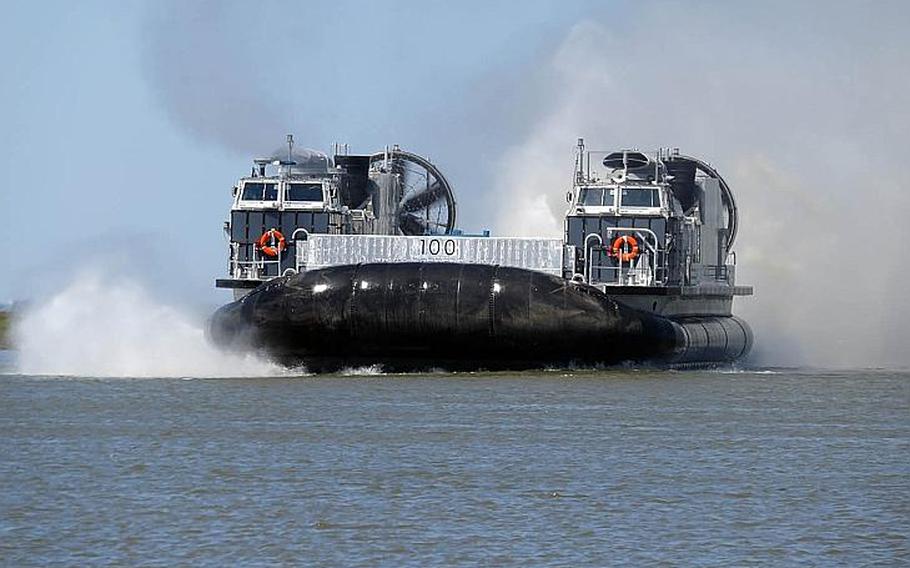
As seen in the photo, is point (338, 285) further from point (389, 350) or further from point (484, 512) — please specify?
point (484, 512)

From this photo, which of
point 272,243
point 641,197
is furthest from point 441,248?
point 641,197

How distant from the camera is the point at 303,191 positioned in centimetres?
3419

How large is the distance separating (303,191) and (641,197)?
18.0ft

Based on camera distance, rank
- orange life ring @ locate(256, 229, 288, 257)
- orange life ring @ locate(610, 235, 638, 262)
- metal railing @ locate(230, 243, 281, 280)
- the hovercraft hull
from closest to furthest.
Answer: the hovercraft hull → orange life ring @ locate(610, 235, 638, 262) → metal railing @ locate(230, 243, 281, 280) → orange life ring @ locate(256, 229, 288, 257)

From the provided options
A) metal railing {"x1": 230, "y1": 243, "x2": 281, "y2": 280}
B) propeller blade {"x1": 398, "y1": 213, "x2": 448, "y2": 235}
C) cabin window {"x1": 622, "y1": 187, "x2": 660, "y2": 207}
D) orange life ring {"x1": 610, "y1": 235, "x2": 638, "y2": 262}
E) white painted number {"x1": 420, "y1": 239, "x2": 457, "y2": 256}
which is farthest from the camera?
propeller blade {"x1": 398, "y1": 213, "x2": 448, "y2": 235}

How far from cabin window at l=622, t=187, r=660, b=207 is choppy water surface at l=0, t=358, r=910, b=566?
6545 mm

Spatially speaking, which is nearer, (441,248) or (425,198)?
(441,248)

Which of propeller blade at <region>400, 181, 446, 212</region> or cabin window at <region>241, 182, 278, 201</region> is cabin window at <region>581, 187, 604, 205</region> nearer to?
cabin window at <region>241, 182, 278, 201</region>

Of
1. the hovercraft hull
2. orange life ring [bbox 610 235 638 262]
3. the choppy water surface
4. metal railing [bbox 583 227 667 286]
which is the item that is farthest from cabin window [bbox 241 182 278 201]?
the choppy water surface

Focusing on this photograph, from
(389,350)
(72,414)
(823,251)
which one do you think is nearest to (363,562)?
(72,414)

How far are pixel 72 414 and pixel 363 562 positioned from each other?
10.4m

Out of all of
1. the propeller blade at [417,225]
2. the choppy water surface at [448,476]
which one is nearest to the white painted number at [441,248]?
the choppy water surface at [448,476]

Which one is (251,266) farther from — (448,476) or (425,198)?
(448,476)

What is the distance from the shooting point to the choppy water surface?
1428 cm
